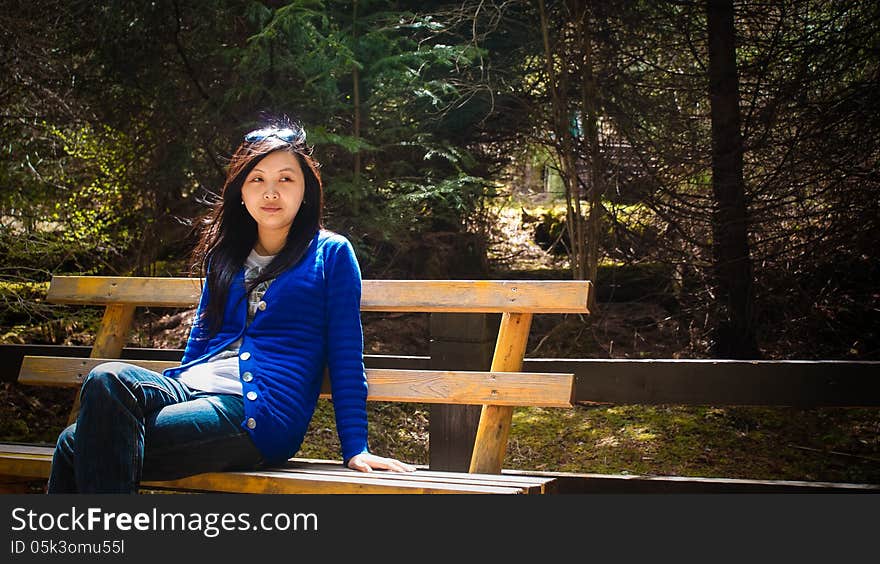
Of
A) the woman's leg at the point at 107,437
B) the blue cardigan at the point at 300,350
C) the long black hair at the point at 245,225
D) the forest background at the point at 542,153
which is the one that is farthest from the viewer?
the forest background at the point at 542,153

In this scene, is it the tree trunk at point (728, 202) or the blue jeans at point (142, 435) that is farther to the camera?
the tree trunk at point (728, 202)

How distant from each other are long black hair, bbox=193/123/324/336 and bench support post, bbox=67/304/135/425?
2.24 ft

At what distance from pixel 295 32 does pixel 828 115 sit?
133 inches

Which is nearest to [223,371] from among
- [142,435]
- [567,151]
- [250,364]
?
[250,364]

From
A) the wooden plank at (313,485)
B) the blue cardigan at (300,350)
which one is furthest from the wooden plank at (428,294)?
the wooden plank at (313,485)

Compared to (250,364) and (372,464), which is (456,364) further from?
(250,364)

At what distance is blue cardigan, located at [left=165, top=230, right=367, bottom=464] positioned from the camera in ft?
9.95

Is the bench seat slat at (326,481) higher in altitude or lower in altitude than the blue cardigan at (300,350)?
lower

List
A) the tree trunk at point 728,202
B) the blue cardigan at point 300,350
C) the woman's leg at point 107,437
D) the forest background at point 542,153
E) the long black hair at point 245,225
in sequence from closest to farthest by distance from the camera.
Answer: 1. the woman's leg at point 107,437
2. the blue cardigan at point 300,350
3. the long black hair at point 245,225
4. the forest background at point 542,153
5. the tree trunk at point 728,202

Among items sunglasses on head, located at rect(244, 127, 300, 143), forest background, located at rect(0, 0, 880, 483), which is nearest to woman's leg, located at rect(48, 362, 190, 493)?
sunglasses on head, located at rect(244, 127, 300, 143)

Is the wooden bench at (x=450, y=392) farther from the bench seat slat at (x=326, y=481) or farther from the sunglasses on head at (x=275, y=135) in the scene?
the sunglasses on head at (x=275, y=135)

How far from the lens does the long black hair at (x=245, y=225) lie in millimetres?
3281

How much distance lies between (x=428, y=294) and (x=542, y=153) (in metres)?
4.55

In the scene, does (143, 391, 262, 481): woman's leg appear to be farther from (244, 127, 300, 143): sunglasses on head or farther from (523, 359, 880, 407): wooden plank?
(523, 359, 880, 407): wooden plank
